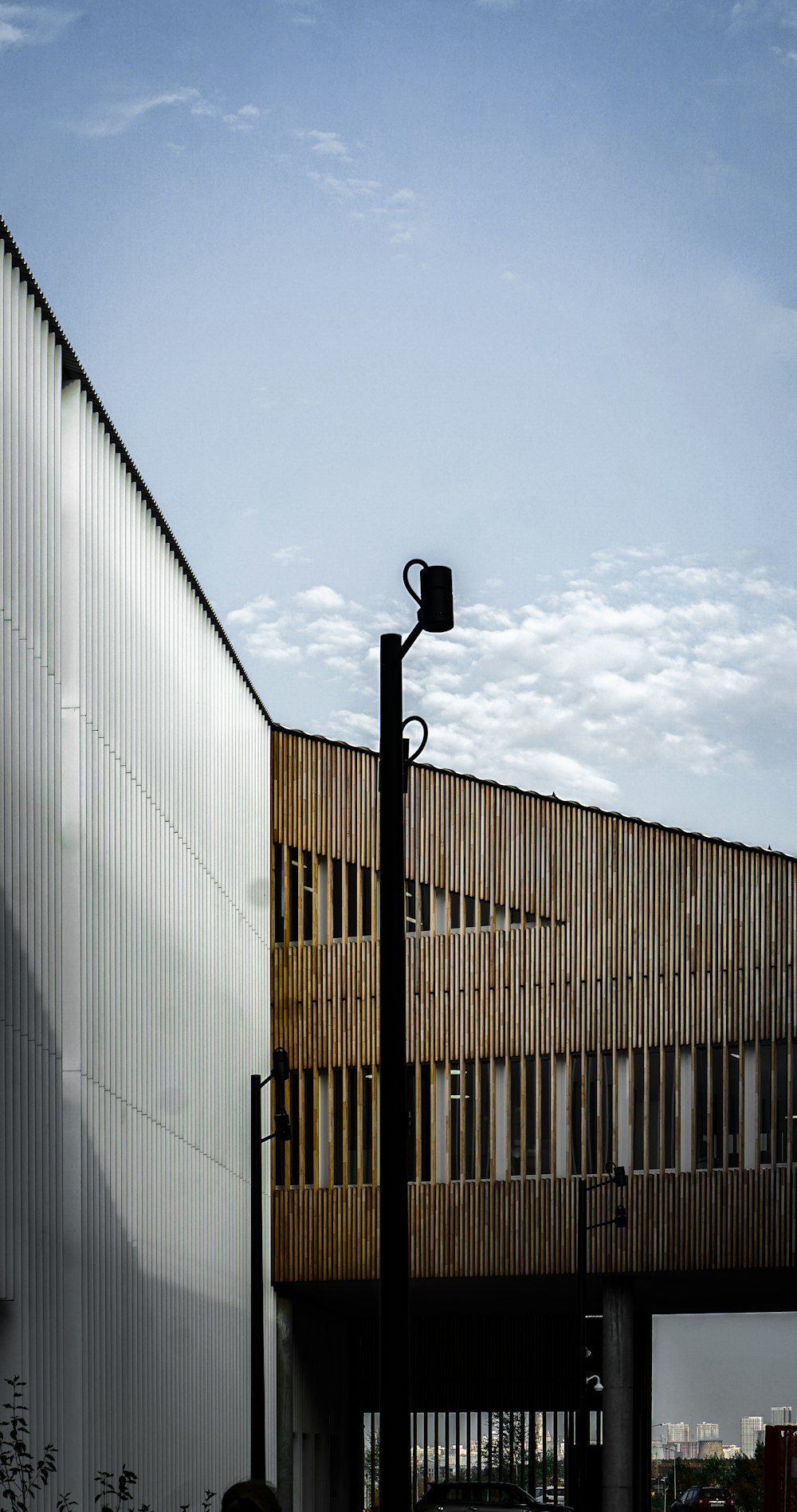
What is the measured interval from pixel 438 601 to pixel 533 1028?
2880 centimetres

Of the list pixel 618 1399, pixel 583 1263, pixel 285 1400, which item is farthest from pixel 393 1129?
pixel 285 1400

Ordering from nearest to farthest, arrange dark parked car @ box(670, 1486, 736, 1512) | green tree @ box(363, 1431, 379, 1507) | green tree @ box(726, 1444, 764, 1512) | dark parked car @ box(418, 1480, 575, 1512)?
1. dark parked car @ box(418, 1480, 575, 1512)
2. green tree @ box(363, 1431, 379, 1507)
3. dark parked car @ box(670, 1486, 736, 1512)
4. green tree @ box(726, 1444, 764, 1512)

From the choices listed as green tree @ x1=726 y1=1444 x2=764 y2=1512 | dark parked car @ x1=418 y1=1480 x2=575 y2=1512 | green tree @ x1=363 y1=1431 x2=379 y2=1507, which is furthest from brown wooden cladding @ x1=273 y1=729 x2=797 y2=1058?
green tree @ x1=726 y1=1444 x2=764 y2=1512

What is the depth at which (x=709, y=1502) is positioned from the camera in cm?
5841

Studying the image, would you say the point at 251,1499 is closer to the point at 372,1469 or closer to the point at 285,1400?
the point at 285,1400

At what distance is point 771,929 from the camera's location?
37906 millimetres

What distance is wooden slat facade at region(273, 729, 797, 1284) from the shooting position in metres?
37.9

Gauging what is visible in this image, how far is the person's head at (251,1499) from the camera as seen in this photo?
18.2 ft

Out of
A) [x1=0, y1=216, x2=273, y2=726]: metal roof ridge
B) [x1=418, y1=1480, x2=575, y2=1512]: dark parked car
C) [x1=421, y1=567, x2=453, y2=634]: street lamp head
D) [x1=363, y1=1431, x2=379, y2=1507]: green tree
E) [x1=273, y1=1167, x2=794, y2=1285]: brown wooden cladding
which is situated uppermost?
[x1=0, y1=216, x2=273, y2=726]: metal roof ridge

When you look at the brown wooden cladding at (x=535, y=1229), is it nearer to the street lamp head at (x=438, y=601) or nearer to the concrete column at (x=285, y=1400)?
the concrete column at (x=285, y=1400)

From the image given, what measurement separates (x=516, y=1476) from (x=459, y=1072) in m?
30.4

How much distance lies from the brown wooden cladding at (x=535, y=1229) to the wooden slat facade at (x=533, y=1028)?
44 mm

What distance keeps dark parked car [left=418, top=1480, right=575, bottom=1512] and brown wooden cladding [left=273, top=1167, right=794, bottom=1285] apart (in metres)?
5.45

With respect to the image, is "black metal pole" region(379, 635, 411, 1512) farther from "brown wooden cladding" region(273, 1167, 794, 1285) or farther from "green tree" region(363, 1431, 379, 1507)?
"green tree" region(363, 1431, 379, 1507)
